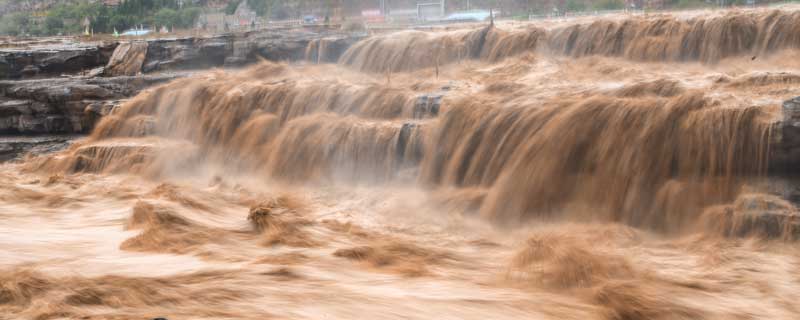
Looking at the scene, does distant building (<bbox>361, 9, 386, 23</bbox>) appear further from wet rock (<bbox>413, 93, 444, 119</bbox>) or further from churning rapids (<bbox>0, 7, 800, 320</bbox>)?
wet rock (<bbox>413, 93, 444, 119</bbox>)

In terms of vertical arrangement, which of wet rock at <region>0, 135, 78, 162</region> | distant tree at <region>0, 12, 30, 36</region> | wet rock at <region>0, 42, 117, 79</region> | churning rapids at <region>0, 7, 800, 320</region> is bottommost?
wet rock at <region>0, 135, 78, 162</region>

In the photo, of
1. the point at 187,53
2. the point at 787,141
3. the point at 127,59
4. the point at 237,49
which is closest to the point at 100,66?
the point at 127,59

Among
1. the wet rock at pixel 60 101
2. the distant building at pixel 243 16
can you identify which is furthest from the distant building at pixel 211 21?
the wet rock at pixel 60 101

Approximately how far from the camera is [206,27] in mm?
18438

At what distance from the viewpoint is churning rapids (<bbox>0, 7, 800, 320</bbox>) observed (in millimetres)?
4234

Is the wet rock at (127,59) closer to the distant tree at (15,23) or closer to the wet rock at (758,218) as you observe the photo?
the wet rock at (758,218)

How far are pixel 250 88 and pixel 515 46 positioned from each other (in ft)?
11.7

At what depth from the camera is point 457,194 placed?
21.8ft

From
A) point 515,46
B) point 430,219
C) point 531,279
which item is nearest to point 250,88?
point 515,46

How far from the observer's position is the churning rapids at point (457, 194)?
423 centimetres

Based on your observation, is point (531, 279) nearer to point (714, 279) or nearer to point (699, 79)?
point (714, 279)

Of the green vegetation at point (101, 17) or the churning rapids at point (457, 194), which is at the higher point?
the green vegetation at point (101, 17)

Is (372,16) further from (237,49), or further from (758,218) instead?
(758,218)

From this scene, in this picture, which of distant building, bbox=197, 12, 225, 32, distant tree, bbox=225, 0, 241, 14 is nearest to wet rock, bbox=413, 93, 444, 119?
distant building, bbox=197, 12, 225, 32
